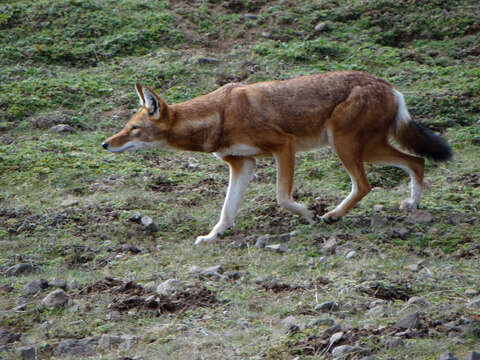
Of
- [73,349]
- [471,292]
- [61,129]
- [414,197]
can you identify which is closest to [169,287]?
[73,349]

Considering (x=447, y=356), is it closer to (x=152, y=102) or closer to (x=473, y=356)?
(x=473, y=356)

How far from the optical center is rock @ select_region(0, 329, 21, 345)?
5395 mm

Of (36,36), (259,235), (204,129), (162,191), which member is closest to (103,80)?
(36,36)

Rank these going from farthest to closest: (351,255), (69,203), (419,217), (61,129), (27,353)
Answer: (61,129), (69,203), (419,217), (351,255), (27,353)

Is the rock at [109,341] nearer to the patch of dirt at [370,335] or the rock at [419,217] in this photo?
the patch of dirt at [370,335]

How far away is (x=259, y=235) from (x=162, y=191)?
1847 millimetres

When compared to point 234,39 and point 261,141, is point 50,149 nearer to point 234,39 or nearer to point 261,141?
point 261,141

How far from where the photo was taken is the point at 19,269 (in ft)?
22.8

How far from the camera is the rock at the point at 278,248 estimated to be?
23.8 feet

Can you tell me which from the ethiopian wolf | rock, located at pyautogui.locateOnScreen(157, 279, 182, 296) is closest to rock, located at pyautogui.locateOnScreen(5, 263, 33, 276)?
rock, located at pyautogui.locateOnScreen(157, 279, 182, 296)

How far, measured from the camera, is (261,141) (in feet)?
26.3

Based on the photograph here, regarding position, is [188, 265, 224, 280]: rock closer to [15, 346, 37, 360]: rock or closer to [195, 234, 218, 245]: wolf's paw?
[195, 234, 218, 245]: wolf's paw

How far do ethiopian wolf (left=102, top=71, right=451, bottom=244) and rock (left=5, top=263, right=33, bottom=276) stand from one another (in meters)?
1.72

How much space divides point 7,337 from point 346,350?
254 cm
